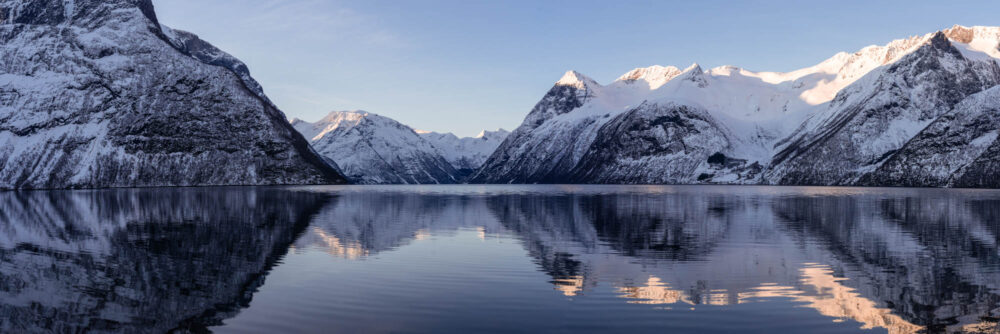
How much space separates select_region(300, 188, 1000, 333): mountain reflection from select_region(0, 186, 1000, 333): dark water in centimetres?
17

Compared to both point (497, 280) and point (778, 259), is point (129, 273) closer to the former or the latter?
point (497, 280)

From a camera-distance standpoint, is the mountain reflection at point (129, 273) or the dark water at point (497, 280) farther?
the mountain reflection at point (129, 273)

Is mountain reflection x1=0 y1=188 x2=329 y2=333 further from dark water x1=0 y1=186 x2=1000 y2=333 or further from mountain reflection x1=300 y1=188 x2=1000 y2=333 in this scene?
mountain reflection x1=300 y1=188 x2=1000 y2=333

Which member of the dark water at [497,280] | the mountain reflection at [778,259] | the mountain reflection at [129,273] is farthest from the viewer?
the mountain reflection at [778,259]

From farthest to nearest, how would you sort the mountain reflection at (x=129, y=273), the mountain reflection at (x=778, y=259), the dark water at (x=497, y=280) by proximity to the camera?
the mountain reflection at (x=778, y=259), the mountain reflection at (x=129, y=273), the dark water at (x=497, y=280)

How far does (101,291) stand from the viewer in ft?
91.5

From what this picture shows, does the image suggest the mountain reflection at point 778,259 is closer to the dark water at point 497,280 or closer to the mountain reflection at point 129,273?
the dark water at point 497,280

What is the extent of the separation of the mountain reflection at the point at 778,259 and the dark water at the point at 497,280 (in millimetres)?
168

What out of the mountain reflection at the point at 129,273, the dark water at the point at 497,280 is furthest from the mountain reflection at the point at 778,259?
the mountain reflection at the point at 129,273

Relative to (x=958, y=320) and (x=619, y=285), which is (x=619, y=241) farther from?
(x=958, y=320)

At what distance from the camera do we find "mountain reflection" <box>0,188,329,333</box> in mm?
23047

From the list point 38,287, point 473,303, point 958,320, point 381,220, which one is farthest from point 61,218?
point 958,320

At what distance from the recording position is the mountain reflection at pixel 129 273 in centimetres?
2305

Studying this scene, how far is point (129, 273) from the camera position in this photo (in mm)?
33281
